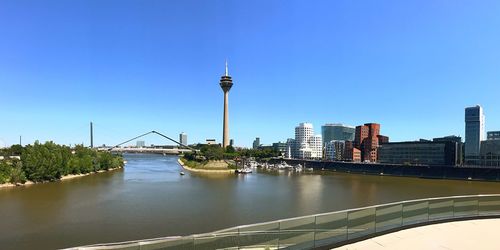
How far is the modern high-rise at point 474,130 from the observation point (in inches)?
4678

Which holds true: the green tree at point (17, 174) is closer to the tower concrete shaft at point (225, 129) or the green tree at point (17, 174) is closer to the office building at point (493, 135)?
the tower concrete shaft at point (225, 129)

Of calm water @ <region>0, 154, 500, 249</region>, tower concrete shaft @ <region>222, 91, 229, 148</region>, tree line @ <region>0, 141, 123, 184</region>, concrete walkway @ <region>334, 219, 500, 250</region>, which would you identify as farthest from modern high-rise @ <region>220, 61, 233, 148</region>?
concrete walkway @ <region>334, 219, 500, 250</region>

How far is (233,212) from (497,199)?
19098 mm

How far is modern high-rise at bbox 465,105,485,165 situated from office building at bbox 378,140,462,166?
3747mm

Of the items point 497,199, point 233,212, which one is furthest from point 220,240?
point 233,212

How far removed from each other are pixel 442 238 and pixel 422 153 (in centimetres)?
11570

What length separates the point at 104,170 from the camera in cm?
8312

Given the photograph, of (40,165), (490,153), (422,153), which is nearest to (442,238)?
(40,165)

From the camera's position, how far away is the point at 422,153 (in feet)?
371

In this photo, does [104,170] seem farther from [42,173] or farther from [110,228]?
[110,228]

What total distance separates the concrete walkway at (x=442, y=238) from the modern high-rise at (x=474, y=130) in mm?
124213

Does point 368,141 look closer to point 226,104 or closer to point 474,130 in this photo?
point 474,130

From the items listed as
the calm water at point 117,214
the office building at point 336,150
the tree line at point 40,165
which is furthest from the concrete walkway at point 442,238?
the office building at point 336,150

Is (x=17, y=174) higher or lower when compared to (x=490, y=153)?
lower
